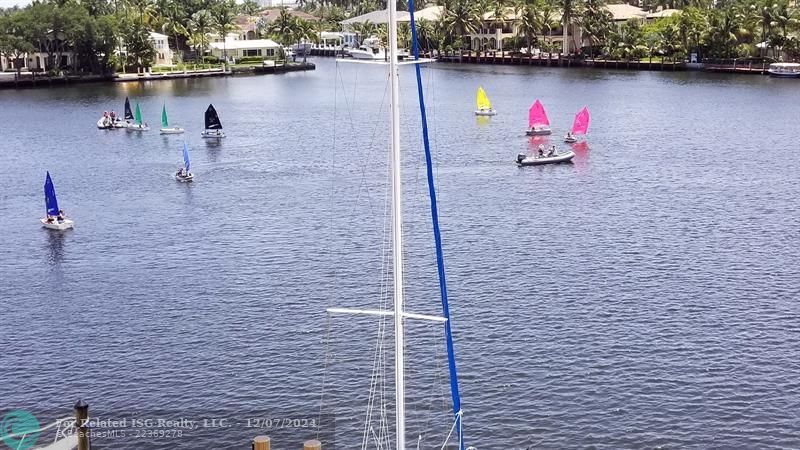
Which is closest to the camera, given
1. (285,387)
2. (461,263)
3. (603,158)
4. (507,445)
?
(507,445)

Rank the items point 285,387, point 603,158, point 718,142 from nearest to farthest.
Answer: point 285,387
point 603,158
point 718,142

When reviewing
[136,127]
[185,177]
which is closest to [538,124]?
[185,177]

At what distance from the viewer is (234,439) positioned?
39.7 metres

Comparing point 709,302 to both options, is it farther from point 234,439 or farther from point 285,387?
point 234,439

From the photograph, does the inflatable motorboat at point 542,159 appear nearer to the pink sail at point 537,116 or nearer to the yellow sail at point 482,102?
the pink sail at point 537,116

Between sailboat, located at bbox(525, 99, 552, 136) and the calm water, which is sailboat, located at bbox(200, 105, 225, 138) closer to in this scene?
the calm water

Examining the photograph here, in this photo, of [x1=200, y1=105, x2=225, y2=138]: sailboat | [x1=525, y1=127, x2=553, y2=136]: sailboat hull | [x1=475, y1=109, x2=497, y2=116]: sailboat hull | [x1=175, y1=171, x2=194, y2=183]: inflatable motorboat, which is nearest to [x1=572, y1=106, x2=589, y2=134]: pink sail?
[x1=525, y1=127, x2=553, y2=136]: sailboat hull

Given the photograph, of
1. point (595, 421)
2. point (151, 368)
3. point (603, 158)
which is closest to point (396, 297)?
point (595, 421)

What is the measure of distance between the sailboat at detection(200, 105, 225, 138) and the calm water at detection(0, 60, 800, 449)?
727 cm

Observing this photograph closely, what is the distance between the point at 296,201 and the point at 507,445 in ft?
155

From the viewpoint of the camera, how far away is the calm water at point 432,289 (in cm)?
4294

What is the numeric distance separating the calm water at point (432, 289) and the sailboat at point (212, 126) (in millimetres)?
7270

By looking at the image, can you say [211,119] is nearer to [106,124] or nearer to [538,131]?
[106,124]

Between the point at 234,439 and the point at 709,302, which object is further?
the point at 709,302
